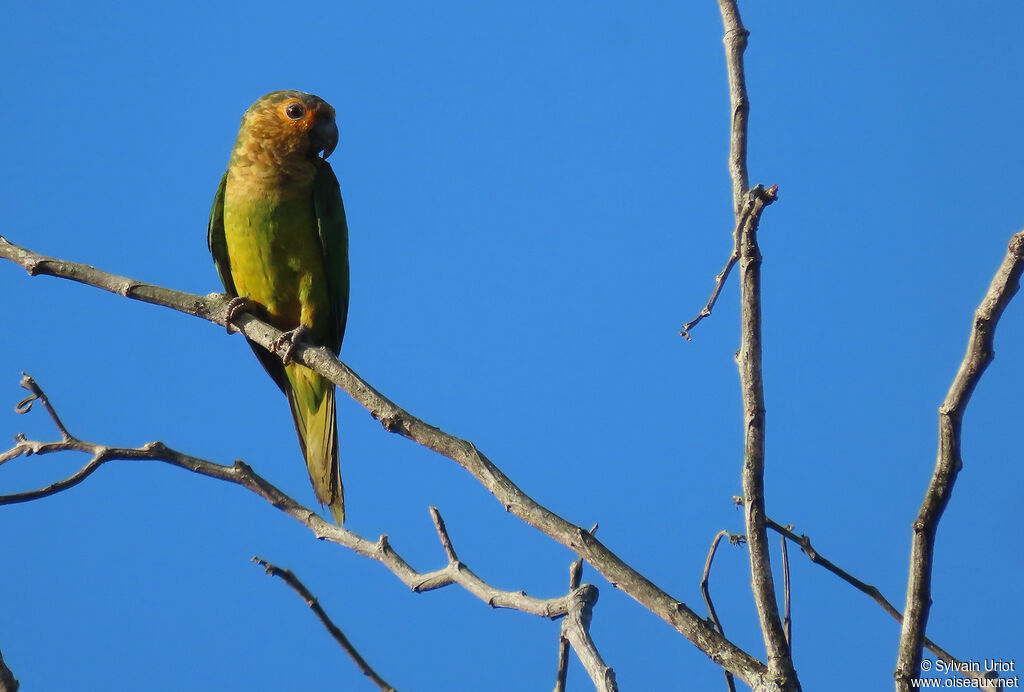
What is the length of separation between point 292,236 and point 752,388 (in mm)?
2459

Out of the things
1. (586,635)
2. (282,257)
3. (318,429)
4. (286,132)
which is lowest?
(586,635)

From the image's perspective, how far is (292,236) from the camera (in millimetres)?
3496

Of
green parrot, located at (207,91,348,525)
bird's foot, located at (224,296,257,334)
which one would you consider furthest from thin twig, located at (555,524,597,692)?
green parrot, located at (207,91,348,525)

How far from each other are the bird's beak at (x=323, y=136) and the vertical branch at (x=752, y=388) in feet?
8.19

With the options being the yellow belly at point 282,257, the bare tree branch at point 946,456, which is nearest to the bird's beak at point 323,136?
the yellow belly at point 282,257

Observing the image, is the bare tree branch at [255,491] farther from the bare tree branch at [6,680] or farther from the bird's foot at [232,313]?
the bird's foot at [232,313]

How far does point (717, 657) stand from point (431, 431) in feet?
2.27

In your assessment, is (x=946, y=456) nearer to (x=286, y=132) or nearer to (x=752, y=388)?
(x=752, y=388)

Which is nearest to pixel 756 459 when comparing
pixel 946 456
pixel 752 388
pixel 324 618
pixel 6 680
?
pixel 752 388

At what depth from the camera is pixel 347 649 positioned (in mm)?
1972

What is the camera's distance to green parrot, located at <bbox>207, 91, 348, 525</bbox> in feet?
11.5

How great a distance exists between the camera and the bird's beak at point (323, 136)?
3660 mm

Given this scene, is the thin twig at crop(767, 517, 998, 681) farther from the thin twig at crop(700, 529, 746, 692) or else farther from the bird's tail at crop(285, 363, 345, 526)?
the bird's tail at crop(285, 363, 345, 526)

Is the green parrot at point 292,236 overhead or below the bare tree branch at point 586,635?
overhead
